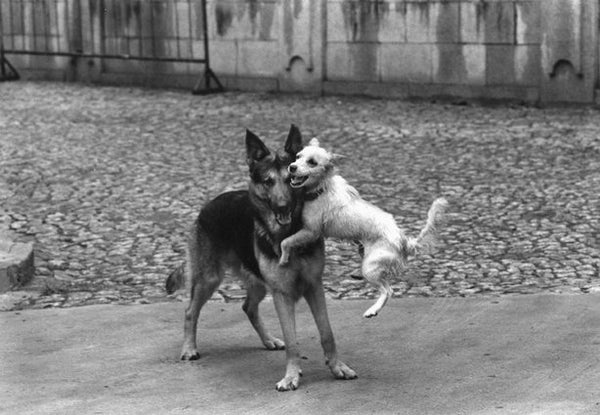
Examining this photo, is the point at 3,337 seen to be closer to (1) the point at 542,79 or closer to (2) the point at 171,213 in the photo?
(2) the point at 171,213

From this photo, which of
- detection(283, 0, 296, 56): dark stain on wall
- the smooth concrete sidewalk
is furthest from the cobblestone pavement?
detection(283, 0, 296, 56): dark stain on wall

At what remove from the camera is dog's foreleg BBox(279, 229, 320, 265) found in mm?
6898

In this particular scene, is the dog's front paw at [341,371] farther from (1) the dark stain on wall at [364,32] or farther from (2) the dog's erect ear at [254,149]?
(1) the dark stain on wall at [364,32]

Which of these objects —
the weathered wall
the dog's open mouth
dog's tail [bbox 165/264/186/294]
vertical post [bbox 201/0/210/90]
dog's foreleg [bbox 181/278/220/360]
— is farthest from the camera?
vertical post [bbox 201/0/210/90]

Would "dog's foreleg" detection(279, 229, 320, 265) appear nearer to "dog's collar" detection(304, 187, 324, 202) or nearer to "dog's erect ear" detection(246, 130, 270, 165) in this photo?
"dog's collar" detection(304, 187, 324, 202)

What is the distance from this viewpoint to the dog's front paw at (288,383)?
6949 millimetres

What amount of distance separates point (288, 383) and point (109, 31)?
1664 centimetres

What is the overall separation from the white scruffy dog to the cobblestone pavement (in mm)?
1686

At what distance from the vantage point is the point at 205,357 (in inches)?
304

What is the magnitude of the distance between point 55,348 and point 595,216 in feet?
15.9

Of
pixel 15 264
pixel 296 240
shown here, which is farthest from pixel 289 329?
pixel 15 264

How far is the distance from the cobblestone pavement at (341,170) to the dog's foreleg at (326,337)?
5.27ft

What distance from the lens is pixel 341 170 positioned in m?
13.6

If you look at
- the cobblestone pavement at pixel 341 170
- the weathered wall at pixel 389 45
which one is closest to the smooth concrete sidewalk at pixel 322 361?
the cobblestone pavement at pixel 341 170
